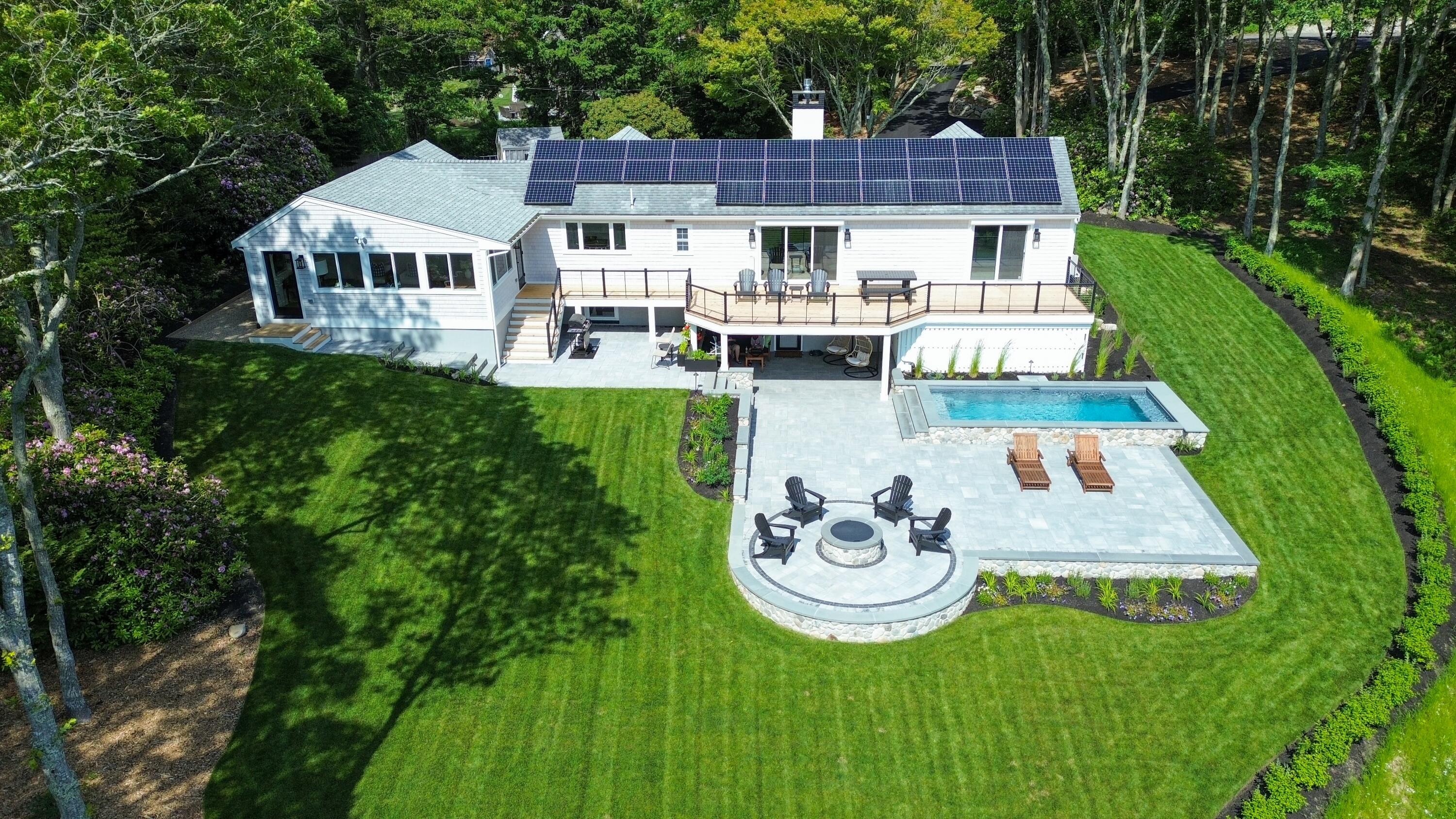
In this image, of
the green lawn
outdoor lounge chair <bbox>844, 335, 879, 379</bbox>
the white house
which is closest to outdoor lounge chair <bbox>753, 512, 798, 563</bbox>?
the green lawn

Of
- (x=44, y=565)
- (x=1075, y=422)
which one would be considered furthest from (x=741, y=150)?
(x=44, y=565)

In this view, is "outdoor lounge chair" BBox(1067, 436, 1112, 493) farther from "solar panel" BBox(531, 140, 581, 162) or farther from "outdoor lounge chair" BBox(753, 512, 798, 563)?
"solar panel" BBox(531, 140, 581, 162)

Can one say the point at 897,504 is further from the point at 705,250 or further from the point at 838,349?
the point at 705,250


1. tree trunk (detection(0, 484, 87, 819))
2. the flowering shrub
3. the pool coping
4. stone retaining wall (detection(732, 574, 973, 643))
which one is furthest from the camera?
the pool coping

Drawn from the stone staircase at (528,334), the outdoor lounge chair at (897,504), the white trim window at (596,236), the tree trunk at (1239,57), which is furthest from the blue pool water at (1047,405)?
the tree trunk at (1239,57)

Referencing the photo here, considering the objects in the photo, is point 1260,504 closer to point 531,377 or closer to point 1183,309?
point 1183,309

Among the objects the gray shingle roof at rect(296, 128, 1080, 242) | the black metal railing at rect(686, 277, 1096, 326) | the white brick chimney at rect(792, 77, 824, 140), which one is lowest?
the black metal railing at rect(686, 277, 1096, 326)

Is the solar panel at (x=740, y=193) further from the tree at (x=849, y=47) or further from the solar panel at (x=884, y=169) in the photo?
the tree at (x=849, y=47)
